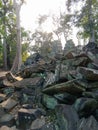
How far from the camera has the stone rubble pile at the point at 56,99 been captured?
21.0 feet

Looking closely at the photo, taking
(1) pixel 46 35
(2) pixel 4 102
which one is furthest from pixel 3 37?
(2) pixel 4 102

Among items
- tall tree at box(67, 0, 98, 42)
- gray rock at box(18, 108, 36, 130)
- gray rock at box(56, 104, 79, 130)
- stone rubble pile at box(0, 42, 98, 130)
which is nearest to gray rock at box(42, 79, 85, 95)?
stone rubble pile at box(0, 42, 98, 130)

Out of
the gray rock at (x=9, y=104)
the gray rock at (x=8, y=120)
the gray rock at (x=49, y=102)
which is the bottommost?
the gray rock at (x=8, y=120)

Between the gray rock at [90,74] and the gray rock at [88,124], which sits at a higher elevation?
the gray rock at [90,74]

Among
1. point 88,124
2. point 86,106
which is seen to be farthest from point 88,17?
point 88,124

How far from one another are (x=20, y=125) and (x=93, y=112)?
219 cm

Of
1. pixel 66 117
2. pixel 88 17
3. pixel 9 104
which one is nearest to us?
pixel 66 117

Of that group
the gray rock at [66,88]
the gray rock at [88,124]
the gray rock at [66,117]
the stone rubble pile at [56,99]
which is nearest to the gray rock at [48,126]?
the stone rubble pile at [56,99]

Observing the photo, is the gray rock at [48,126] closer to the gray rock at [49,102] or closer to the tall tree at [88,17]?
the gray rock at [49,102]

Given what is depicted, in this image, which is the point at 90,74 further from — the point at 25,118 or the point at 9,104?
the point at 9,104

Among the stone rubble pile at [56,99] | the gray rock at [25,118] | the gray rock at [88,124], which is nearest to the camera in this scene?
the gray rock at [88,124]

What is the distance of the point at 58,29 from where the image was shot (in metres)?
42.5

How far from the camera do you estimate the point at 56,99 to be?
7.38 meters

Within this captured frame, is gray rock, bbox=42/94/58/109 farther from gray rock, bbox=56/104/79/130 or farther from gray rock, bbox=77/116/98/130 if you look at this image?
gray rock, bbox=77/116/98/130
